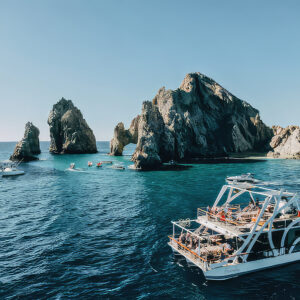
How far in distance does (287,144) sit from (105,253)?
13700 centimetres

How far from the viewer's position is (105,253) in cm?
2569

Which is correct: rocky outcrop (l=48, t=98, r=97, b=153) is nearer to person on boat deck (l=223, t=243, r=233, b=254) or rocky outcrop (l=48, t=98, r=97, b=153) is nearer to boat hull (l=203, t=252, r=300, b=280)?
person on boat deck (l=223, t=243, r=233, b=254)

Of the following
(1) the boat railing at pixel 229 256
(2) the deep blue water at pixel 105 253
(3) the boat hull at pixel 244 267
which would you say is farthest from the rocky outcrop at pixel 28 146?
(3) the boat hull at pixel 244 267

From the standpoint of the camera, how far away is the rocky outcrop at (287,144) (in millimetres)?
130750

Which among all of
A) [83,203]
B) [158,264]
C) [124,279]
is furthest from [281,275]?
[83,203]

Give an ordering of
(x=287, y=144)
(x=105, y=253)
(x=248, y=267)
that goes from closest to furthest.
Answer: (x=248, y=267) < (x=105, y=253) < (x=287, y=144)

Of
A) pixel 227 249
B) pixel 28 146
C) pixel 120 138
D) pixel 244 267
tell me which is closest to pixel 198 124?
pixel 120 138

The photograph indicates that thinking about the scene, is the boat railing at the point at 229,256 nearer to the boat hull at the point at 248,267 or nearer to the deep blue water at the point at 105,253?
the boat hull at the point at 248,267

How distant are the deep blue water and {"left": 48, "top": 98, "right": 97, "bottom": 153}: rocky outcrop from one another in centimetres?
13026

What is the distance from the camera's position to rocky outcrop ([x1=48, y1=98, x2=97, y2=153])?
17925 centimetres

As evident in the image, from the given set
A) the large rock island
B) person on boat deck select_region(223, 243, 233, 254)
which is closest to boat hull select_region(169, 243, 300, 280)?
person on boat deck select_region(223, 243, 233, 254)

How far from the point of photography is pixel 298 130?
13138cm

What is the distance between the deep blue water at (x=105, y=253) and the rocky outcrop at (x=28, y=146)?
8963cm

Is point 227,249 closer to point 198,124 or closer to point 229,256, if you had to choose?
point 229,256
